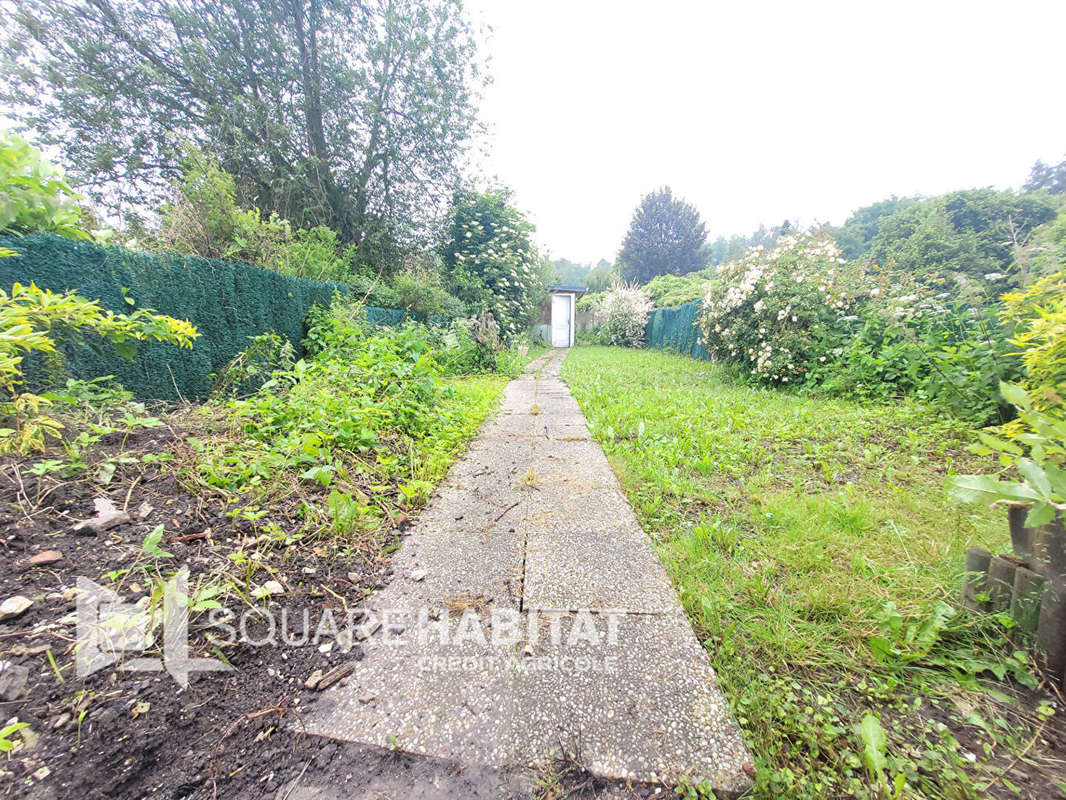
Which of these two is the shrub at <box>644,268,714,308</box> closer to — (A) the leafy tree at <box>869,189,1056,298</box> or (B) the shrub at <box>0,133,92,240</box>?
(A) the leafy tree at <box>869,189,1056,298</box>

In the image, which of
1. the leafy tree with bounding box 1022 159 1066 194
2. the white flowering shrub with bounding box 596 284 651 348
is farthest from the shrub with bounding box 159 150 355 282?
the leafy tree with bounding box 1022 159 1066 194

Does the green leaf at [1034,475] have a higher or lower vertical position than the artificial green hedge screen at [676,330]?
lower

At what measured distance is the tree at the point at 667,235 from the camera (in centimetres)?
2502

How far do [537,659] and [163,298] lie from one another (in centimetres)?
372

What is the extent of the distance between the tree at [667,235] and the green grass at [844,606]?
985 inches

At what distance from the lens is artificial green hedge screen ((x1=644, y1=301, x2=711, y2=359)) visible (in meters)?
9.48

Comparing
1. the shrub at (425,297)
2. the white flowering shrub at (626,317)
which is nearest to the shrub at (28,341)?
the shrub at (425,297)

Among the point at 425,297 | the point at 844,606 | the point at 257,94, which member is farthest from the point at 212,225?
the point at 257,94

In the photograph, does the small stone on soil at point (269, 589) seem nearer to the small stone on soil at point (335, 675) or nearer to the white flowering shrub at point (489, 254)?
the small stone on soil at point (335, 675)

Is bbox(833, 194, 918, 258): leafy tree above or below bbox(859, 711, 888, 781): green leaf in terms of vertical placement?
above

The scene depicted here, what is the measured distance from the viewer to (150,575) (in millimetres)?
1100

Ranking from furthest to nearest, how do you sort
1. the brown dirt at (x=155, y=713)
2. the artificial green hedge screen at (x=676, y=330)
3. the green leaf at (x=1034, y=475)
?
the artificial green hedge screen at (x=676, y=330)
the green leaf at (x=1034, y=475)
the brown dirt at (x=155, y=713)

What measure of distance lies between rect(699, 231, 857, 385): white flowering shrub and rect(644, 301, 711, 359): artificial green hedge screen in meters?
2.14

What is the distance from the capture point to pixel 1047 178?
73.9ft
